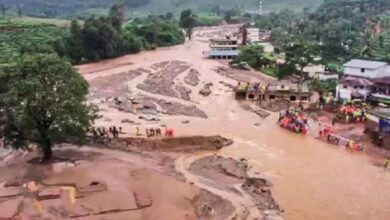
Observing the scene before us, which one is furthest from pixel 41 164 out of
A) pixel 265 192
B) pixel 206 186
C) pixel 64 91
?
pixel 265 192

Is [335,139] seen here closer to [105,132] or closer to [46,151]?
[105,132]

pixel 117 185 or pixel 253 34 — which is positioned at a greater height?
pixel 253 34

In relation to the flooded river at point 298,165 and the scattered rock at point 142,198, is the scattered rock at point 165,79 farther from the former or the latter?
the scattered rock at point 142,198

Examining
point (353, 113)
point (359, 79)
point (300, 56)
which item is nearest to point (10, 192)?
point (353, 113)

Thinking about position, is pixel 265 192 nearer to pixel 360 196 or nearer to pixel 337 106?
pixel 360 196

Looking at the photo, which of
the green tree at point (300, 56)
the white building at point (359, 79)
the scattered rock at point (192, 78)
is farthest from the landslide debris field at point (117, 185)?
the scattered rock at point (192, 78)

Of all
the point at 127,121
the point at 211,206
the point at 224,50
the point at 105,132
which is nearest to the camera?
the point at 211,206
